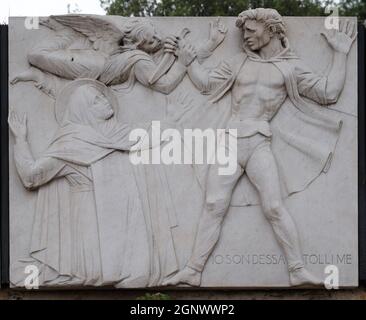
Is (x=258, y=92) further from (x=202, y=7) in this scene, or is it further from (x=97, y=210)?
(x=202, y=7)

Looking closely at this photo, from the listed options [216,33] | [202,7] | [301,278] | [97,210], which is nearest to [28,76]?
[97,210]

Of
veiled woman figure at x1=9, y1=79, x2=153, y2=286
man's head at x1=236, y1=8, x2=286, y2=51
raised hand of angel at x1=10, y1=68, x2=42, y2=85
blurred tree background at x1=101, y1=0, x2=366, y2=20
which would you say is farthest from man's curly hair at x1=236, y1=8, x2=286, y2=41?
blurred tree background at x1=101, y1=0, x2=366, y2=20

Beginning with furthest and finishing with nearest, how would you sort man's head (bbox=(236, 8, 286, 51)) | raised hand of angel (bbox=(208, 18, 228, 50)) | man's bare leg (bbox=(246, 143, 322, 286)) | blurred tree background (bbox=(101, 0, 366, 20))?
blurred tree background (bbox=(101, 0, 366, 20)) → raised hand of angel (bbox=(208, 18, 228, 50)) → man's head (bbox=(236, 8, 286, 51)) → man's bare leg (bbox=(246, 143, 322, 286))

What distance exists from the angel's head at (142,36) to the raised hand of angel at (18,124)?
1346 mm

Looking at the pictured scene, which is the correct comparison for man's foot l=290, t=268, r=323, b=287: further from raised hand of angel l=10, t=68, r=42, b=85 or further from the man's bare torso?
raised hand of angel l=10, t=68, r=42, b=85

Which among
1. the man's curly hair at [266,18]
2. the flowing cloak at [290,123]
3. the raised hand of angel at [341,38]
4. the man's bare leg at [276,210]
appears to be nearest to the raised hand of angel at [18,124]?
the flowing cloak at [290,123]

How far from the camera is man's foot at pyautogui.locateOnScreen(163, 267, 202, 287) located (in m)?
11.8

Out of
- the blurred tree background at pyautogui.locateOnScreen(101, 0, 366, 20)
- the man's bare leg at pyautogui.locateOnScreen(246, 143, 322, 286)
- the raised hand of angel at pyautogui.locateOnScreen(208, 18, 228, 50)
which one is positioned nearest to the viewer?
the man's bare leg at pyautogui.locateOnScreen(246, 143, 322, 286)

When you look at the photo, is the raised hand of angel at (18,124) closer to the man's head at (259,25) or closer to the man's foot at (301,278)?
the man's head at (259,25)

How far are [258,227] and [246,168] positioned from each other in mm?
624

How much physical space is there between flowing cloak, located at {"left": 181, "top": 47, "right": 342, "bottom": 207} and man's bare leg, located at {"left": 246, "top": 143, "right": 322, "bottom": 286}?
0.12 m

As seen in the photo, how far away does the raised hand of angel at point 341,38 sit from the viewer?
12.0 meters

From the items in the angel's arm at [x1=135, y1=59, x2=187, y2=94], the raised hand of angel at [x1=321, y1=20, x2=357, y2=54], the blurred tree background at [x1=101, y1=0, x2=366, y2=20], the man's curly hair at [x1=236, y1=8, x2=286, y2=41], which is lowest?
the angel's arm at [x1=135, y1=59, x2=187, y2=94]
